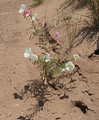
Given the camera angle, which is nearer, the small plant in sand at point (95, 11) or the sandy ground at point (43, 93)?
the sandy ground at point (43, 93)

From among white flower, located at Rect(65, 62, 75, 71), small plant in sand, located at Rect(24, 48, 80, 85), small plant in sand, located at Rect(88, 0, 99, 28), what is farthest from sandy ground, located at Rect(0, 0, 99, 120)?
small plant in sand, located at Rect(88, 0, 99, 28)

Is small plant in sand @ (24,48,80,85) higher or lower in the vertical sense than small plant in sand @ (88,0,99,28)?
lower

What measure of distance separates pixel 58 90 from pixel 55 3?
2990mm

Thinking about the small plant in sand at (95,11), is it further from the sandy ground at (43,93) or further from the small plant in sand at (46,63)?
the small plant in sand at (46,63)

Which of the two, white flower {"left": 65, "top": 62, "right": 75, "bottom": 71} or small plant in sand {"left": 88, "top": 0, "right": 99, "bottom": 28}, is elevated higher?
small plant in sand {"left": 88, "top": 0, "right": 99, "bottom": 28}

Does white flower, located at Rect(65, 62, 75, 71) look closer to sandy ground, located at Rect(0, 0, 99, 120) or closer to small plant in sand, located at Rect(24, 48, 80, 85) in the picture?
small plant in sand, located at Rect(24, 48, 80, 85)

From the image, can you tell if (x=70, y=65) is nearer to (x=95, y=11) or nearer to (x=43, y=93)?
(x=43, y=93)

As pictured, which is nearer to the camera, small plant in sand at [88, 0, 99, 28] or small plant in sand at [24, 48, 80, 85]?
small plant in sand at [24, 48, 80, 85]

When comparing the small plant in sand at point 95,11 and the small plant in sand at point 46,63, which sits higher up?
the small plant in sand at point 95,11

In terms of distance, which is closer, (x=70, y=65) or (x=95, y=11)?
(x=70, y=65)

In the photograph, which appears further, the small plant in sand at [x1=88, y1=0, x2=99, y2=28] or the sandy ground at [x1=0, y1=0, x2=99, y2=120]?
the small plant in sand at [x1=88, y1=0, x2=99, y2=28]

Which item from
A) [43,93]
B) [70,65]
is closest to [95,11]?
[70,65]

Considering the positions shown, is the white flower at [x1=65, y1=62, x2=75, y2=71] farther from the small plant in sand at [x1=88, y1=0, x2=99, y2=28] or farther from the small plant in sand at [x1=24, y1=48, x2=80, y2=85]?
the small plant in sand at [x1=88, y1=0, x2=99, y2=28]

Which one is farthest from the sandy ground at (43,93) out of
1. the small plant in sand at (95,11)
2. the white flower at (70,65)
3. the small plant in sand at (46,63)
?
the small plant in sand at (95,11)
